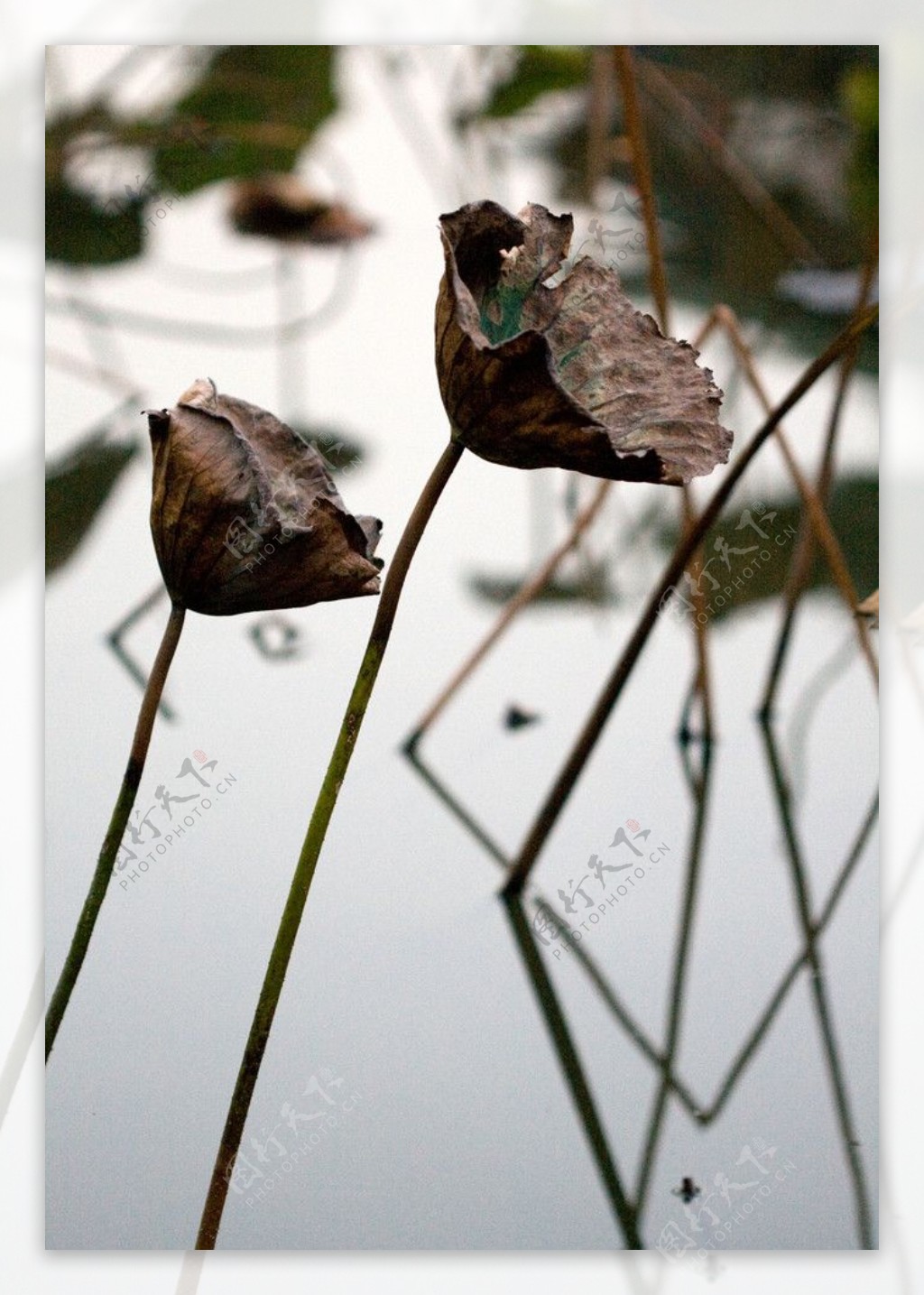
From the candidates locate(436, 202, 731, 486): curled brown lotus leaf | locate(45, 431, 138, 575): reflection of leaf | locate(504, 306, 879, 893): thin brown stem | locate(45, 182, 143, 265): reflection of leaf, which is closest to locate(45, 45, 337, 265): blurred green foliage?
locate(45, 182, 143, 265): reflection of leaf

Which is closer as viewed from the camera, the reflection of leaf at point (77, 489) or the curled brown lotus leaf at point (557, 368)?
the curled brown lotus leaf at point (557, 368)

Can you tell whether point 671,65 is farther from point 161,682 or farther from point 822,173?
point 161,682

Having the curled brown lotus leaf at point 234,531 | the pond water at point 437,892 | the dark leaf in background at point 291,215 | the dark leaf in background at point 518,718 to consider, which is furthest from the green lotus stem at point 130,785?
the dark leaf in background at point 291,215

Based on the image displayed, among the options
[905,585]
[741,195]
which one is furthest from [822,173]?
[905,585]

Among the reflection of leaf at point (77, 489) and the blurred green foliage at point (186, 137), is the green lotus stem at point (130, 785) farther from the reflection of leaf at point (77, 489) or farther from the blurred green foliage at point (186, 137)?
the blurred green foliage at point (186, 137)

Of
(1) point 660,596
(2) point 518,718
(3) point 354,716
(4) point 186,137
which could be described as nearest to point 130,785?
(3) point 354,716

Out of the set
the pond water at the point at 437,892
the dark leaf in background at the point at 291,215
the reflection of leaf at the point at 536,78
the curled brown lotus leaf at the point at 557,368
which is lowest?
the pond water at the point at 437,892
